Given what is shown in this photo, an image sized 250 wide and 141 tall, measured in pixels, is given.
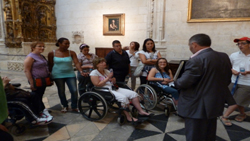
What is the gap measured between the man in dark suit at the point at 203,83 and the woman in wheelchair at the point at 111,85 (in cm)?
106

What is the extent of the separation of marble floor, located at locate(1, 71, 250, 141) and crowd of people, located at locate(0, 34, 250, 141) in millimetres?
177

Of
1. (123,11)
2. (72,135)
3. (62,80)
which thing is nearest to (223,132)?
(72,135)

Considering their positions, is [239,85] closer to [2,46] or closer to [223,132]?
[223,132]

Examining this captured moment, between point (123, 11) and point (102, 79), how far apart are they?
4.56 meters

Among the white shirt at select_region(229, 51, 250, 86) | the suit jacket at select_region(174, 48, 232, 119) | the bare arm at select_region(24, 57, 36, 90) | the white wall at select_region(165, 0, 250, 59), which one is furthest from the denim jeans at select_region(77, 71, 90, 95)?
the white wall at select_region(165, 0, 250, 59)

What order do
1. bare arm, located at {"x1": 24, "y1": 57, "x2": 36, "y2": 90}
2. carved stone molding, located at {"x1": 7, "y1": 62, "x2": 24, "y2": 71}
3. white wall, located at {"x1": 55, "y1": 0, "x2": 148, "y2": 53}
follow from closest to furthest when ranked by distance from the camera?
1. bare arm, located at {"x1": 24, "y1": 57, "x2": 36, "y2": 90}
2. white wall, located at {"x1": 55, "y1": 0, "x2": 148, "y2": 53}
3. carved stone molding, located at {"x1": 7, "y1": 62, "x2": 24, "y2": 71}

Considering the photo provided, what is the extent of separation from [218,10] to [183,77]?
4.83 metres

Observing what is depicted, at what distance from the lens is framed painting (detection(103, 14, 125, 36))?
6.74 m

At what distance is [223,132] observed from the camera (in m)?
2.50

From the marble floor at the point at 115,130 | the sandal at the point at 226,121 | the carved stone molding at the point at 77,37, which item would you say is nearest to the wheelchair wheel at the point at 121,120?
the marble floor at the point at 115,130

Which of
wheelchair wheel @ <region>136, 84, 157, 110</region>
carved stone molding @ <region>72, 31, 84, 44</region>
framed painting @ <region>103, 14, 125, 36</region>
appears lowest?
wheelchair wheel @ <region>136, 84, 157, 110</region>

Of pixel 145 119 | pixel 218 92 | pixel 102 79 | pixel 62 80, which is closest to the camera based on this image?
pixel 218 92

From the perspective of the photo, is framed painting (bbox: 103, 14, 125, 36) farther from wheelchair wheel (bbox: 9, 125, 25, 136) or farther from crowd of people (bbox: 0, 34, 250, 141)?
wheelchair wheel (bbox: 9, 125, 25, 136)

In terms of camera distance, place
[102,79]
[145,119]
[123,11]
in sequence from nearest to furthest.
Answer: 1. [145,119]
2. [102,79]
3. [123,11]
